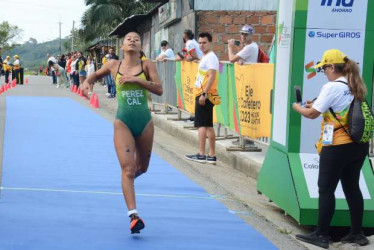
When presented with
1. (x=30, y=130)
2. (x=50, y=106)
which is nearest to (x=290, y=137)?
(x=30, y=130)

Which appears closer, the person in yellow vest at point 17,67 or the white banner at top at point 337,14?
the white banner at top at point 337,14

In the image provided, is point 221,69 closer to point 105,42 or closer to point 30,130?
point 30,130

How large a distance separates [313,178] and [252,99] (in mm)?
3841

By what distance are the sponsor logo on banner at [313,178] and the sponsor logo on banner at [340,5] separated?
1.52m

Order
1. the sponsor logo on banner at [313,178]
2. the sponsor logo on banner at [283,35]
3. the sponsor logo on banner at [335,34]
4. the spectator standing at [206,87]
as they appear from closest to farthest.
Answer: the sponsor logo on banner at [313,178] < the sponsor logo on banner at [335,34] < the sponsor logo on banner at [283,35] < the spectator standing at [206,87]

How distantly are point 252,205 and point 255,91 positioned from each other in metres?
2.87

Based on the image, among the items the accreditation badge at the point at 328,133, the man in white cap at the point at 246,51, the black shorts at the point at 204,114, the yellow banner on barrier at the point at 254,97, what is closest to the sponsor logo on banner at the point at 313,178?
the accreditation badge at the point at 328,133

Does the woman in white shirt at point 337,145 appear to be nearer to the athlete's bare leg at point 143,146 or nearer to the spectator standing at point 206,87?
the athlete's bare leg at point 143,146

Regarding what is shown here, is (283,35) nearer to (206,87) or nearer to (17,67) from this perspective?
(206,87)

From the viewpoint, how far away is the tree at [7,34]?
138125 mm

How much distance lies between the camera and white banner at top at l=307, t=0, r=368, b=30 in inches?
293

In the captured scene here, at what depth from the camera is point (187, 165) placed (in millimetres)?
11492

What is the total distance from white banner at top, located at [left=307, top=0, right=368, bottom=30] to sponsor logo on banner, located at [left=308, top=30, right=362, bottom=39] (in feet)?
0.17

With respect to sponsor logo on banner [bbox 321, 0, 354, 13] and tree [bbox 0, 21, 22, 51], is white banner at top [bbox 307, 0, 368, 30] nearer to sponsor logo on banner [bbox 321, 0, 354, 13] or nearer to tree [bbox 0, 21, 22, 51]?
sponsor logo on banner [bbox 321, 0, 354, 13]
